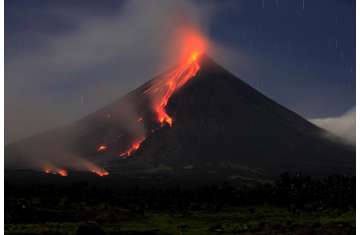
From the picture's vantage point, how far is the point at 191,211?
7762 centimetres

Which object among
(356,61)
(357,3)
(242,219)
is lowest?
(356,61)

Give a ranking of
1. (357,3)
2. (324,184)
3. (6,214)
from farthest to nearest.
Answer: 1. (324,184)
2. (6,214)
3. (357,3)

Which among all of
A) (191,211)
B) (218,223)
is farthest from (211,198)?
(218,223)

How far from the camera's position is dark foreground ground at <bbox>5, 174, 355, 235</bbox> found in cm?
5438

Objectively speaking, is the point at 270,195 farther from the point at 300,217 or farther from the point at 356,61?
the point at 356,61

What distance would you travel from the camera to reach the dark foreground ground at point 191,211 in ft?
178

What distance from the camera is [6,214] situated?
6600 cm

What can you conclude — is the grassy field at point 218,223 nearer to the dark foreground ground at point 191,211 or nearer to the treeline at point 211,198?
the dark foreground ground at point 191,211

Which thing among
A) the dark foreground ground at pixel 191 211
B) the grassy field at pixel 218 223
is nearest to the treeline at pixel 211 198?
the dark foreground ground at pixel 191 211

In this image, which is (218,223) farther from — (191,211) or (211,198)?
(211,198)

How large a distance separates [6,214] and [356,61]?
Answer: 5652 cm

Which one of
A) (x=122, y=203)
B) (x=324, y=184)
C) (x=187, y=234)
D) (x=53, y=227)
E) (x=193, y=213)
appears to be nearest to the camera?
(x=187, y=234)

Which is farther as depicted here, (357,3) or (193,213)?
(193,213)

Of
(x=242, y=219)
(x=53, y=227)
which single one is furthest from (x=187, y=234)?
(x=242, y=219)
